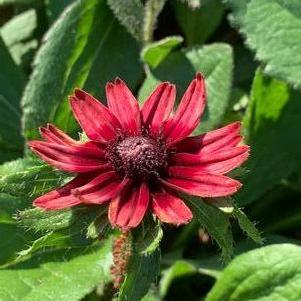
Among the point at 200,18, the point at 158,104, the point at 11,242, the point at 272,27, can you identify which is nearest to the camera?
the point at 158,104

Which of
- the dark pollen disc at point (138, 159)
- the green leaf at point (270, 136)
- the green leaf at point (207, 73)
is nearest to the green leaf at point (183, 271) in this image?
the green leaf at point (270, 136)

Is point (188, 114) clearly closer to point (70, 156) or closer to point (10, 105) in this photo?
point (70, 156)

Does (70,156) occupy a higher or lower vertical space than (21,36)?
higher

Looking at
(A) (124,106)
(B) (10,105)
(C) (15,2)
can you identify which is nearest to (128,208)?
(A) (124,106)

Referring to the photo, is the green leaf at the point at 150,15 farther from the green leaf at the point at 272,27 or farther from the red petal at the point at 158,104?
the red petal at the point at 158,104

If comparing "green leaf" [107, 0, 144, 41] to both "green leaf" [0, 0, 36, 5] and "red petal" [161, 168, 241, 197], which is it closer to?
"green leaf" [0, 0, 36, 5]

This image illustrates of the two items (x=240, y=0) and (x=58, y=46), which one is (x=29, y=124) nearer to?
(x=58, y=46)

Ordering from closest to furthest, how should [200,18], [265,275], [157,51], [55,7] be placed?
[265,275] → [157,51] → [55,7] → [200,18]
